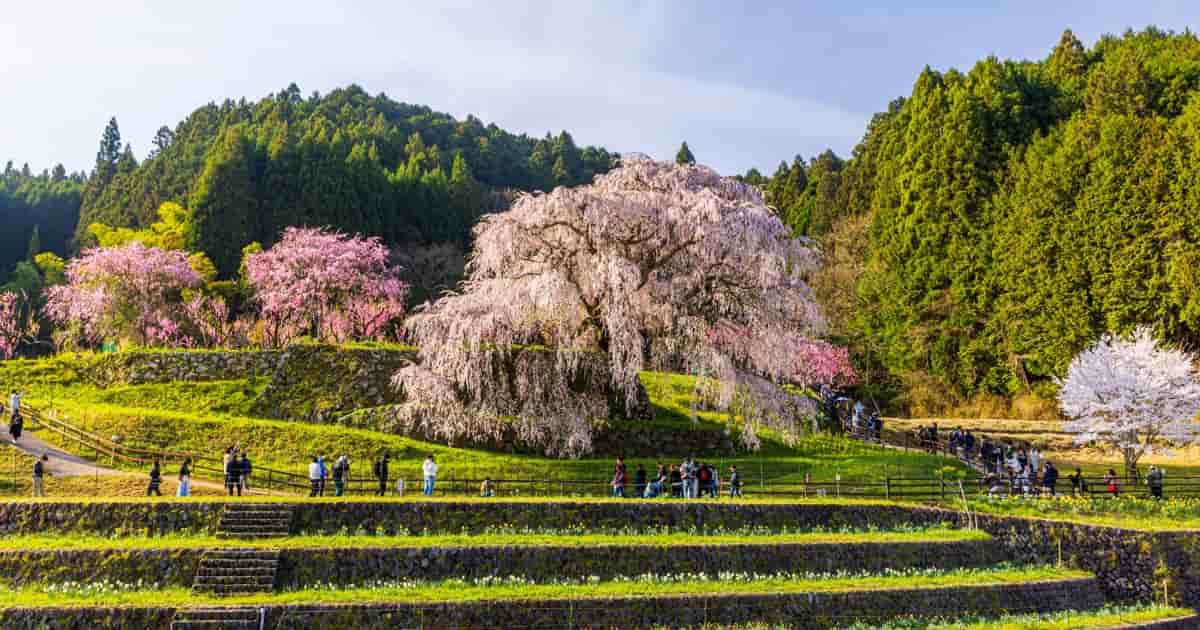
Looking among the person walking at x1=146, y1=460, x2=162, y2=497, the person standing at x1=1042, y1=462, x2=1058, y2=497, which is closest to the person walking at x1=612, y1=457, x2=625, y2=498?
the person walking at x1=146, y1=460, x2=162, y2=497

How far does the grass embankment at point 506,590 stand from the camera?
16531 millimetres

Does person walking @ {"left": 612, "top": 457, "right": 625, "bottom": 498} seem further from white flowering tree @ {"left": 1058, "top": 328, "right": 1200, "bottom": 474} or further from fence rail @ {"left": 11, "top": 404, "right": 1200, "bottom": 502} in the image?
white flowering tree @ {"left": 1058, "top": 328, "right": 1200, "bottom": 474}

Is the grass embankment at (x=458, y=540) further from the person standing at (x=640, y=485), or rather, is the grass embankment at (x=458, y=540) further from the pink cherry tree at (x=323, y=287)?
the pink cherry tree at (x=323, y=287)

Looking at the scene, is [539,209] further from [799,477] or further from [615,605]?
[615,605]

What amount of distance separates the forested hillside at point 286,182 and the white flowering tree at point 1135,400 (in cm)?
5033

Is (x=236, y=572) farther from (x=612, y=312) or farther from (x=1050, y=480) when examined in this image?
(x=1050, y=480)

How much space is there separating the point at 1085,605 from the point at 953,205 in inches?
1661

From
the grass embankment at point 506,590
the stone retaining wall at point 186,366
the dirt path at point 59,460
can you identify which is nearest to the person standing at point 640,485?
the grass embankment at point 506,590

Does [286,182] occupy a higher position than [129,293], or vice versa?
[286,182]

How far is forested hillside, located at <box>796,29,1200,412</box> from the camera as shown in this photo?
46188mm

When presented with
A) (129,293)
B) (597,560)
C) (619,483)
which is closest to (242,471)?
(619,483)

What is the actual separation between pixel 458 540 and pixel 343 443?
10963mm

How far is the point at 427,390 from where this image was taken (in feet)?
99.5

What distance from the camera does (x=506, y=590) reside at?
694 inches
